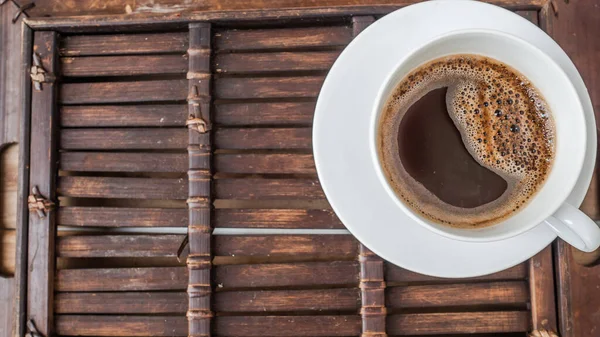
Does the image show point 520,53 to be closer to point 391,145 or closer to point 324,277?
point 391,145

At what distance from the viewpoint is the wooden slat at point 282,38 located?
2.28ft

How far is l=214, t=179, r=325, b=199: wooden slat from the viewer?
2.26ft

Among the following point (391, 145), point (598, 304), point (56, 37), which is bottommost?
point (598, 304)

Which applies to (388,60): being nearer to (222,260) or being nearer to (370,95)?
(370,95)

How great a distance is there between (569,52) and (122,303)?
70 cm

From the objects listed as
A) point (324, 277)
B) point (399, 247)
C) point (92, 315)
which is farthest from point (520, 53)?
point (92, 315)

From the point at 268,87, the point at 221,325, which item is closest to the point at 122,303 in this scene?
the point at 221,325

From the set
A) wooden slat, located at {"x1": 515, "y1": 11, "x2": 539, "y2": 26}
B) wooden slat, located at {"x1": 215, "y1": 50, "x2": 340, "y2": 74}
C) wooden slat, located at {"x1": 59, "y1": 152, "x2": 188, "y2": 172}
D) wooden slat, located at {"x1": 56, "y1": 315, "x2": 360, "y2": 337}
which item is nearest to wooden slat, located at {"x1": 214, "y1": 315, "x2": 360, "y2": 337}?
wooden slat, located at {"x1": 56, "y1": 315, "x2": 360, "y2": 337}

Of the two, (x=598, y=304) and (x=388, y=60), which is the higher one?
(x=388, y=60)

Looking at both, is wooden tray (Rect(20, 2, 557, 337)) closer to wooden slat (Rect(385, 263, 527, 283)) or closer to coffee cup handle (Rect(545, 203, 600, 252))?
wooden slat (Rect(385, 263, 527, 283))

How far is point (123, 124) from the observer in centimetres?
71

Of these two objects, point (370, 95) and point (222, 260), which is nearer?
point (370, 95)

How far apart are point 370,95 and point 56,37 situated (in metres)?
0.44

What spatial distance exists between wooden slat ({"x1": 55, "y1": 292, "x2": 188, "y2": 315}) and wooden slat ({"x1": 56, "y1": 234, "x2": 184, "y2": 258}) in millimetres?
55
